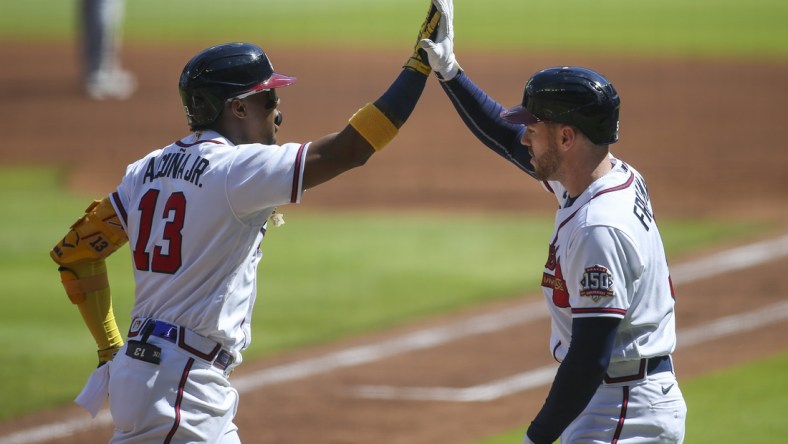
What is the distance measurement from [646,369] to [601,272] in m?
0.41

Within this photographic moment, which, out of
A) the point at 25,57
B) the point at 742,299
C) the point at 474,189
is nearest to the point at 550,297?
the point at 742,299

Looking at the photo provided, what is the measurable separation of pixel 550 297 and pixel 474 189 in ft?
34.7

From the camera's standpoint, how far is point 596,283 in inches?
124

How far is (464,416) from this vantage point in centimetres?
677

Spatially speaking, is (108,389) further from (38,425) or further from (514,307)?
(514,307)

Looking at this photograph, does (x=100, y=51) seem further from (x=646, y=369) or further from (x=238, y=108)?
(x=646, y=369)

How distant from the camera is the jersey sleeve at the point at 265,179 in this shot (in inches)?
137

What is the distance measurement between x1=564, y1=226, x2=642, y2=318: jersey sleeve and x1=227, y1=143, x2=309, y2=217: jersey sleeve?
0.94 m

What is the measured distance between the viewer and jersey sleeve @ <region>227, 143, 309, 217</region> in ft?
11.4

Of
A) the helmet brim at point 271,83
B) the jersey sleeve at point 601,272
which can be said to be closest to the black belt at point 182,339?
the helmet brim at point 271,83

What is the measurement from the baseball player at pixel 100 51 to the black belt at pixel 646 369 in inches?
691

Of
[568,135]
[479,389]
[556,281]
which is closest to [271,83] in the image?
[568,135]

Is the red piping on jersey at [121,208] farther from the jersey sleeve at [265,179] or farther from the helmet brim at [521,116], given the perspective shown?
the helmet brim at [521,116]

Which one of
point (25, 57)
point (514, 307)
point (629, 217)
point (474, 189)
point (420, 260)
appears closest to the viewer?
point (629, 217)
